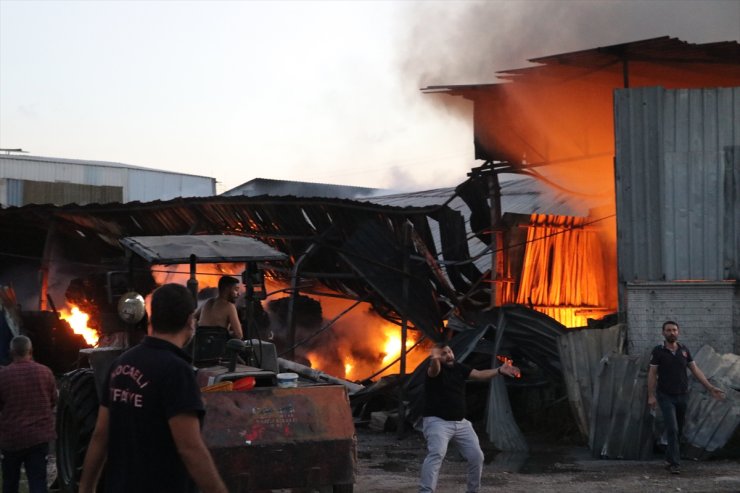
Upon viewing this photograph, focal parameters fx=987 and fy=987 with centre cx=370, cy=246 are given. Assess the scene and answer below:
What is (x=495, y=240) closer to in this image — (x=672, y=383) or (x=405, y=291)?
(x=405, y=291)

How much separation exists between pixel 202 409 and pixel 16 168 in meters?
46.2

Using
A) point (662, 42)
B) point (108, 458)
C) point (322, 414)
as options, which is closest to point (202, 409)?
point (108, 458)

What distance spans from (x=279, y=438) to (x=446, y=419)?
213cm

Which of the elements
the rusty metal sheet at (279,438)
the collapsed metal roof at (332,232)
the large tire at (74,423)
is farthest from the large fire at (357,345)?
the rusty metal sheet at (279,438)

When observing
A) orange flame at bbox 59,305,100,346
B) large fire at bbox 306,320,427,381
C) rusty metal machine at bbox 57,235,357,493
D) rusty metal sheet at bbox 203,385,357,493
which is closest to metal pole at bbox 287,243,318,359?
large fire at bbox 306,320,427,381

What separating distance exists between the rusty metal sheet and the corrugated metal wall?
25.1ft

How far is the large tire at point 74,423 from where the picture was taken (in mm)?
9242

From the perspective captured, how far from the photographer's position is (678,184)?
14.3m

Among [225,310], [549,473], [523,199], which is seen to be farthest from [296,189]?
[225,310]

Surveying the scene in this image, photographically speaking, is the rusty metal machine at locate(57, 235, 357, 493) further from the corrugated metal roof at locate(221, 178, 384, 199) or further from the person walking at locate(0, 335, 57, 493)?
the corrugated metal roof at locate(221, 178, 384, 199)

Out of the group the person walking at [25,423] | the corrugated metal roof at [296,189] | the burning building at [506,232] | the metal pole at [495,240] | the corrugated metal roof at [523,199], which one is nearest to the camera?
the person walking at [25,423]

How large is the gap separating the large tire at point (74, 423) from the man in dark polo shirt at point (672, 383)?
657 cm

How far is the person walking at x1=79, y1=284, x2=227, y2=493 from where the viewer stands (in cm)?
423

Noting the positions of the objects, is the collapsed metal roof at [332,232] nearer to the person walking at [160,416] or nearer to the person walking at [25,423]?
the person walking at [25,423]
